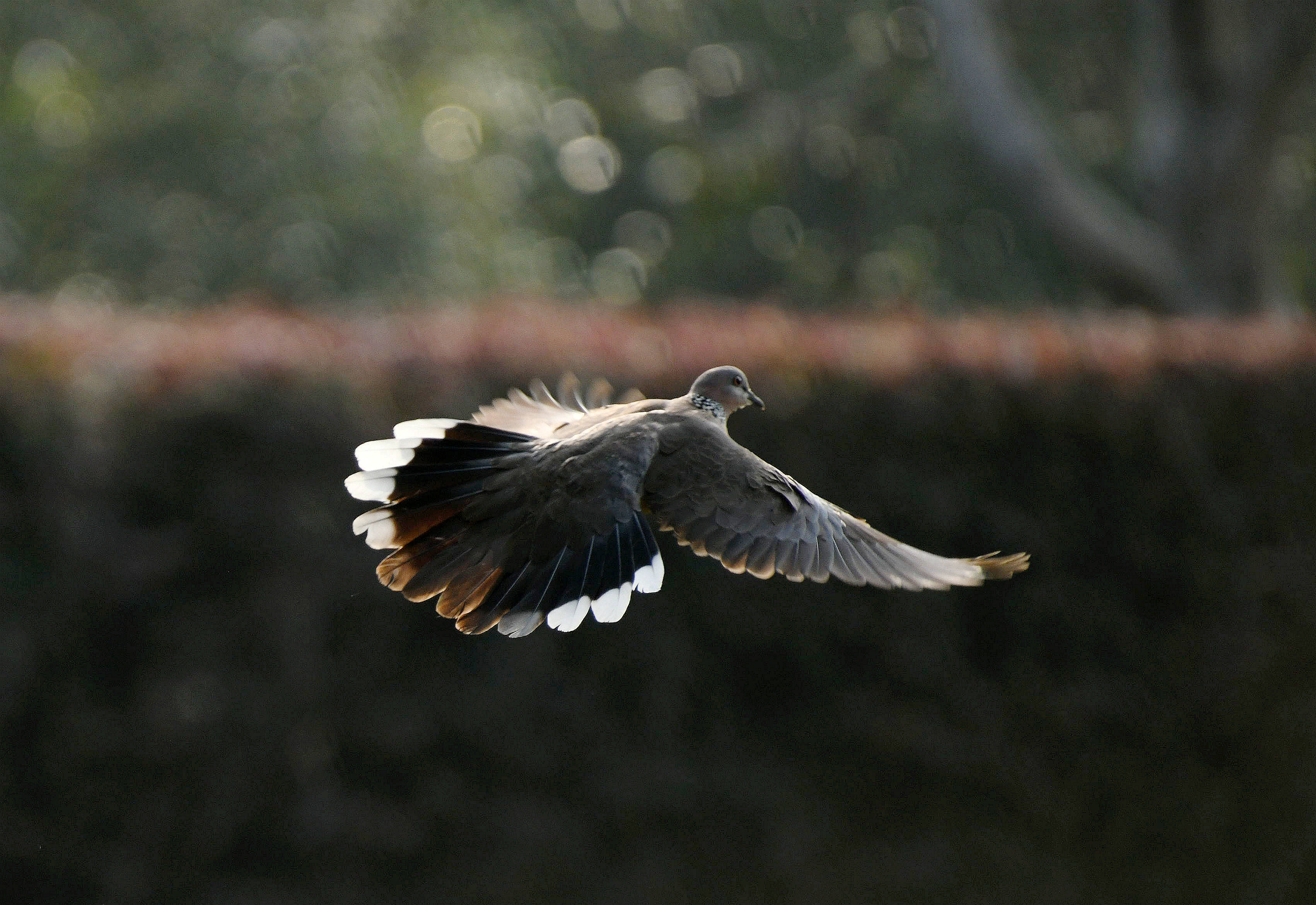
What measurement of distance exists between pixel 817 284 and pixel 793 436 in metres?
12.7

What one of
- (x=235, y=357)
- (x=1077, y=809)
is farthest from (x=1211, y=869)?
(x=235, y=357)

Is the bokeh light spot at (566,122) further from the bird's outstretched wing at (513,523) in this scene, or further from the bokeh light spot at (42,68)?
the bird's outstretched wing at (513,523)

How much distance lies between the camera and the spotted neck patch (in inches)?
108

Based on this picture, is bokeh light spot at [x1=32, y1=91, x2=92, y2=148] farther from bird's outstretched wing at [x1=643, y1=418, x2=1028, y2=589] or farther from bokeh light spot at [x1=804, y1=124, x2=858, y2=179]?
bird's outstretched wing at [x1=643, y1=418, x2=1028, y2=589]

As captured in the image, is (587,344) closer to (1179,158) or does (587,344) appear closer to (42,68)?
(1179,158)

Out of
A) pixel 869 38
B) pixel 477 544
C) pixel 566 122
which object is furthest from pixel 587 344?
pixel 566 122

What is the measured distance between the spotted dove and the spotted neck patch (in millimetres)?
Result: 15

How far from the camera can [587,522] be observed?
2.56 meters

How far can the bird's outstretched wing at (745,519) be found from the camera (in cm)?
A: 255

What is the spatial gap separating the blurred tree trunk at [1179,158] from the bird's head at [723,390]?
8189 millimetres

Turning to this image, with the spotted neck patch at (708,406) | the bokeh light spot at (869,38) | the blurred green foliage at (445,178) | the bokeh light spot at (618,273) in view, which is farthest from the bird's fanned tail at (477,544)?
the bokeh light spot at (618,273)

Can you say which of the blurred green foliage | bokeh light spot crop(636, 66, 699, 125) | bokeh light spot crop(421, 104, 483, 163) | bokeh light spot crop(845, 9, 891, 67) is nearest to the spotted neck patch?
the blurred green foliage

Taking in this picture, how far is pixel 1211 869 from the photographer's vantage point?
578 cm

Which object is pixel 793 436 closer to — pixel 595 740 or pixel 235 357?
pixel 595 740
